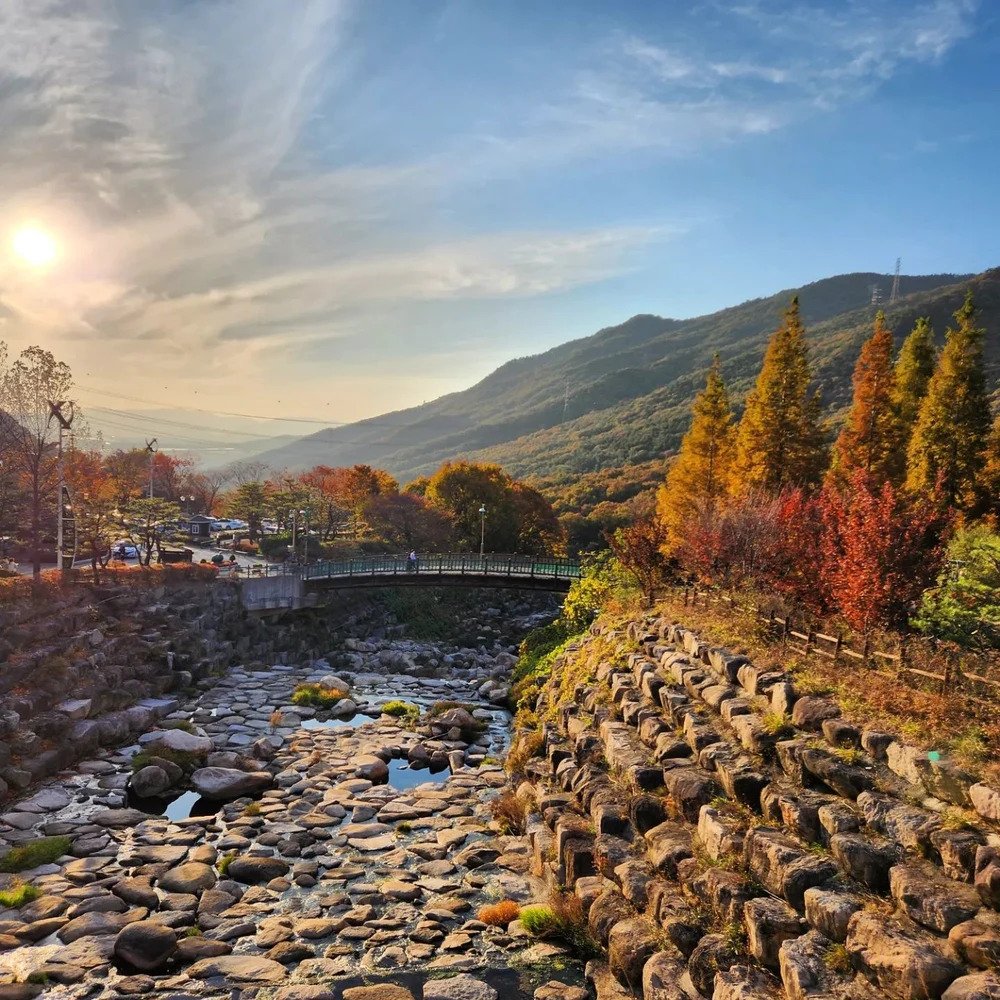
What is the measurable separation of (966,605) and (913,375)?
28.1 meters

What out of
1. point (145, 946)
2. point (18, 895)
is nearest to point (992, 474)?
point (145, 946)

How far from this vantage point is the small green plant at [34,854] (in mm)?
13977

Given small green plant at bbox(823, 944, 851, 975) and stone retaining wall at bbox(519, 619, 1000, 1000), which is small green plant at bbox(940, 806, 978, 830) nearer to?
stone retaining wall at bbox(519, 619, 1000, 1000)

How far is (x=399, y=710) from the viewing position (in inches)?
1035

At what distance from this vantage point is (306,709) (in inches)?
1029

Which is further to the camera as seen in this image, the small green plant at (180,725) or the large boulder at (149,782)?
the small green plant at (180,725)

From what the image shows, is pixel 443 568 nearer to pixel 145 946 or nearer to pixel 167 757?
→ pixel 167 757

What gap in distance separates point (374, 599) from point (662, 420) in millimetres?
79150

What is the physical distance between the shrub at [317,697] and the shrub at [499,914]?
15284 mm

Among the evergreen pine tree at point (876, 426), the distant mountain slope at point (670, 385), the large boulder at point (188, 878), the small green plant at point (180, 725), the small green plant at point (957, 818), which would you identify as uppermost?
the distant mountain slope at point (670, 385)

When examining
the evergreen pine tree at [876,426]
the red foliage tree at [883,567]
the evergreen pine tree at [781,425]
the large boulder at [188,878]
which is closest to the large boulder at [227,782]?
the large boulder at [188,878]

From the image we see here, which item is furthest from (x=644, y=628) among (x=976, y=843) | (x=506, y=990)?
(x=976, y=843)

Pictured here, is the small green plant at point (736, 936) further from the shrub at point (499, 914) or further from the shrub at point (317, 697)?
the shrub at point (317, 697)

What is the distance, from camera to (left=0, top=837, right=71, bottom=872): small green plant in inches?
550
